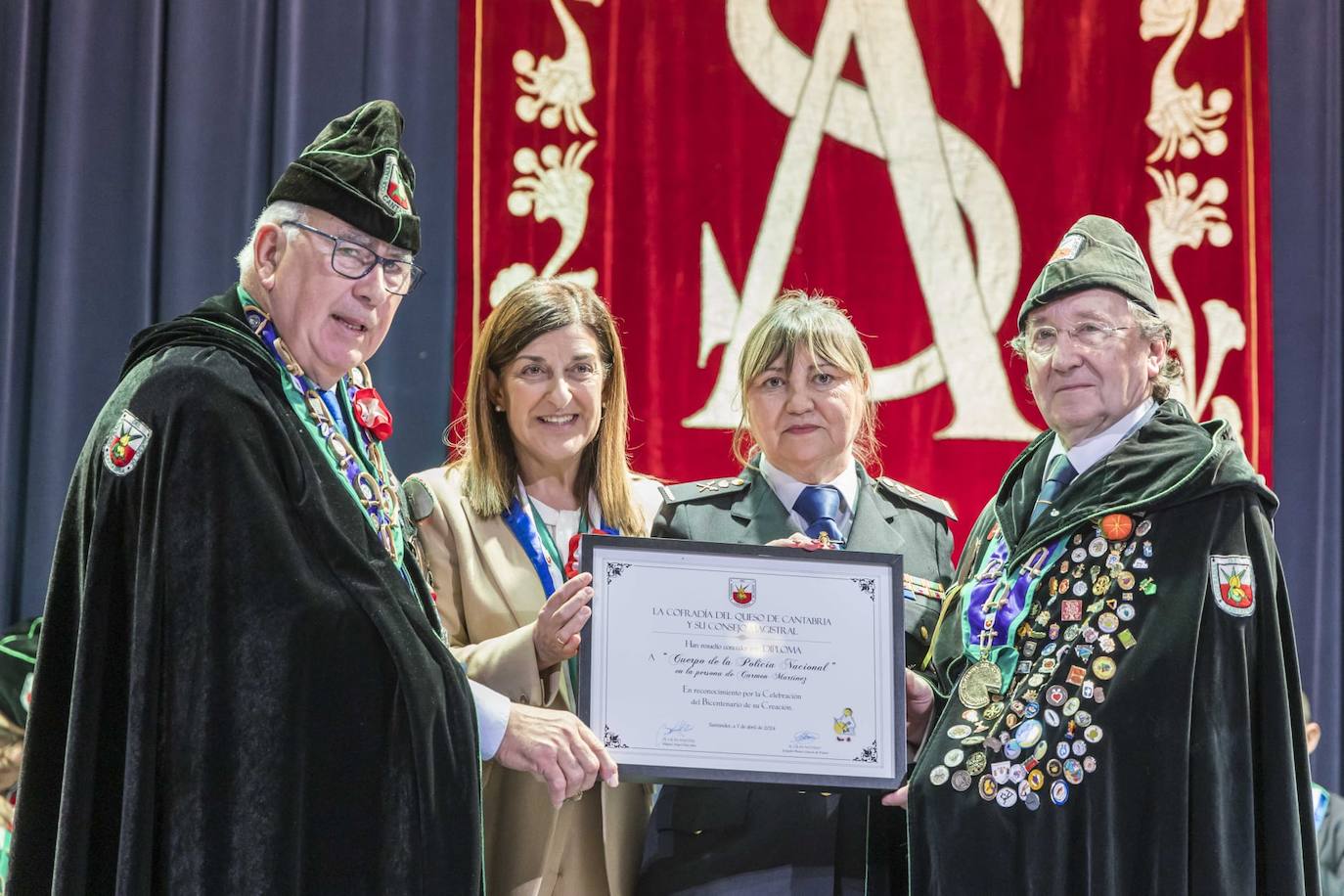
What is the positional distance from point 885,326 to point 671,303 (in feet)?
2.11

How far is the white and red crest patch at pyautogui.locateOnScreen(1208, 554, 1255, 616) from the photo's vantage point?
107 inches

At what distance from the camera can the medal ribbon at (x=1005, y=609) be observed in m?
2.86

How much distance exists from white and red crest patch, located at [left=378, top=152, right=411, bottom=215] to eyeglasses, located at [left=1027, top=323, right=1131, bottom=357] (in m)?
1.25

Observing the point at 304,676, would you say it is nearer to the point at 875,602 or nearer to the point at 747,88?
the point at 875,602

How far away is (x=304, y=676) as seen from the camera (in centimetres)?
236

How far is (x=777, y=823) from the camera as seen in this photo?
2994 mm

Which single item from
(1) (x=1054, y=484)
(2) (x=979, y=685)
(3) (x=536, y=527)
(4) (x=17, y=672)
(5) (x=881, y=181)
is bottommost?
(4) (x=17, y=672)

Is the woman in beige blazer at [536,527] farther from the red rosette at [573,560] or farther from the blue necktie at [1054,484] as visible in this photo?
the blue necktie at [1054,484]

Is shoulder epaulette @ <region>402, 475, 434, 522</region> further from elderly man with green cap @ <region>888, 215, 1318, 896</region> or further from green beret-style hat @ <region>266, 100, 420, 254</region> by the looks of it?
elderly man with green cap @ <region>888, 215, 1318, 896</region>

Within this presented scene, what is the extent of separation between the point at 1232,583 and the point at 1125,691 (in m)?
0.27

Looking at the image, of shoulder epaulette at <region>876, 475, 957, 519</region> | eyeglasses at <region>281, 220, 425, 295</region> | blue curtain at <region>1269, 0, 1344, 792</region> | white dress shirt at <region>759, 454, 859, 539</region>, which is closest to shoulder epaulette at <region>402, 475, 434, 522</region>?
eyeglasses at <region>281, 220, 425, 295</region>

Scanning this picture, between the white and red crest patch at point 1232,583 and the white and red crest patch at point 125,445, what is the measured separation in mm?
1822
